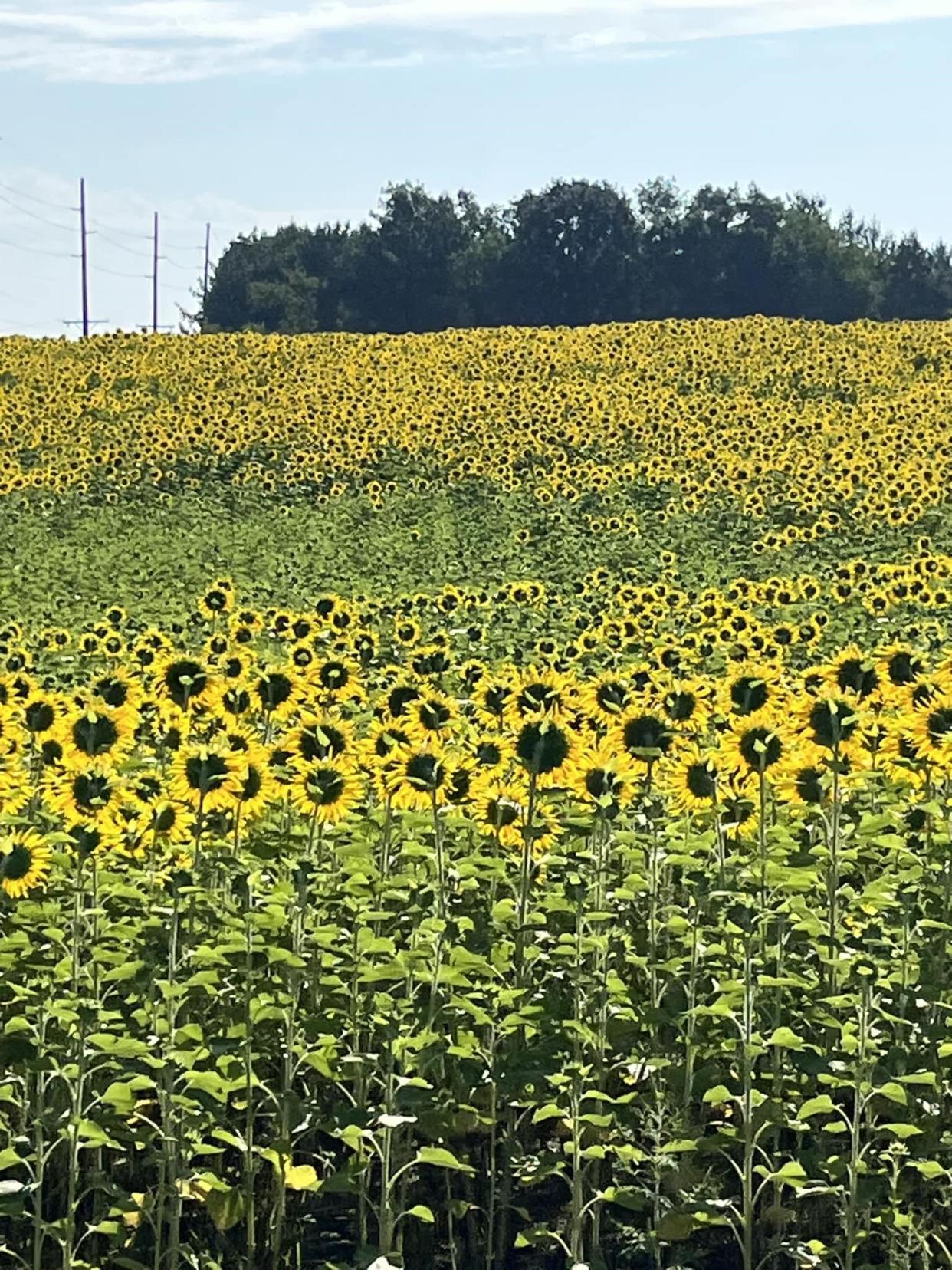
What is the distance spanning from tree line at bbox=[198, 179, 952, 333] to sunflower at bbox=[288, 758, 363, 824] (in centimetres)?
5350


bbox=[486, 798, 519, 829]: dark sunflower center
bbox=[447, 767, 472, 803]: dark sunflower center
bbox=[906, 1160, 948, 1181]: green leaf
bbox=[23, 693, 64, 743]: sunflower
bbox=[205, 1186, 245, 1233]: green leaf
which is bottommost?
bbox=[205, 1186, 245, 1233]: green leaf

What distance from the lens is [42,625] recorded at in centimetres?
1330

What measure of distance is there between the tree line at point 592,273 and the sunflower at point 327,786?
53504 mm

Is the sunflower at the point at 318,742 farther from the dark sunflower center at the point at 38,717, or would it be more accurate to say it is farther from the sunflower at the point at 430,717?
the dark sunflower center at the point at 38,717

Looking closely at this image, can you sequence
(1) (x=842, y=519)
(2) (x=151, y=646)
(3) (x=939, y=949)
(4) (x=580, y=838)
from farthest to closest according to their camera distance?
(1) (x=842, y=519) → (2) (x=151, y=646) → (4) (x=580, y=838) → (3) (x=939, y=949)

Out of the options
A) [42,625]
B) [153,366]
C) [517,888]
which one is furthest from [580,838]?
[153,366]

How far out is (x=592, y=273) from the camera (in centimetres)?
6034

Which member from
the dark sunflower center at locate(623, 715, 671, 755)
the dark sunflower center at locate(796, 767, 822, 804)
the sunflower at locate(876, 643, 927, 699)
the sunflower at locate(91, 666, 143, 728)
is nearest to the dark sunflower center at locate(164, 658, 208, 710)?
the sunflower at locate(91, 666, 143, 728)

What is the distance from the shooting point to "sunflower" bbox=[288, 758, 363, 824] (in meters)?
5.68

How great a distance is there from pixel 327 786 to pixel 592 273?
55862 millimetres

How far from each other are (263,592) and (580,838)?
984cm

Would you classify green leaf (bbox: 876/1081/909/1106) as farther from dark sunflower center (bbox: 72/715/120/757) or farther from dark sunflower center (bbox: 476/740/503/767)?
dark sunflower center (bbox: 72/715/120/757)

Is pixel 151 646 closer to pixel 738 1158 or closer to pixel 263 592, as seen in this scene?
pixel 738 1158

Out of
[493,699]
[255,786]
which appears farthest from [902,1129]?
[493,699]
